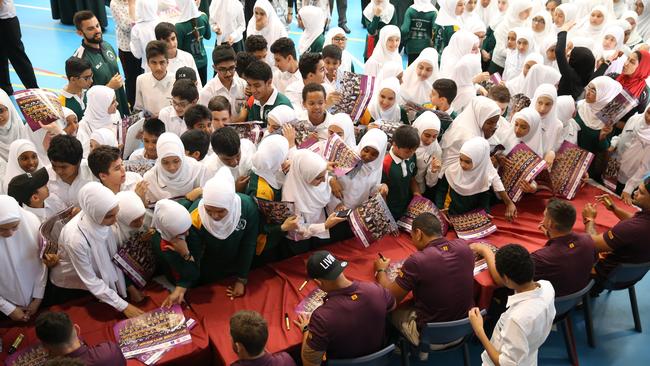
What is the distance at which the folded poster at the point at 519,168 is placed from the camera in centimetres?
479

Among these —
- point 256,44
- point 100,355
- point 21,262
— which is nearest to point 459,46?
point 256,44

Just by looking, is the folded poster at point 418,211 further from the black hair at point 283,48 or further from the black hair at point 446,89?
the black hair at point 283,48

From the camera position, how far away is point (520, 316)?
121 inches

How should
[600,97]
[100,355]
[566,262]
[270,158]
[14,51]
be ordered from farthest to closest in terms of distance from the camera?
[14,51] < [600,97] < [270,158] < [566,262] < [100,355]

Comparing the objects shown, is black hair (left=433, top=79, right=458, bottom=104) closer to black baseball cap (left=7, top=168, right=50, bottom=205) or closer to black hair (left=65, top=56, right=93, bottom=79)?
Result: black hair (left=65, top=56, right=93, bottom=79)

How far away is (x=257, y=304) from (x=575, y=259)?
2.26m

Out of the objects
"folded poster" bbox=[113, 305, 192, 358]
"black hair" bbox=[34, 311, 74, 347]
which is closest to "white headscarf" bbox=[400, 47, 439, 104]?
"folded poster" bbox=[113, 305, 192, 358]

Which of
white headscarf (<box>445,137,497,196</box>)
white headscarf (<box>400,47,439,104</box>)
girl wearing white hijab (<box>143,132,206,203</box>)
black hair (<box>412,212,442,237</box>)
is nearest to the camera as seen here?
black hair (<box>412,212,442,237</box>)

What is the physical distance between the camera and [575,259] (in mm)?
3717

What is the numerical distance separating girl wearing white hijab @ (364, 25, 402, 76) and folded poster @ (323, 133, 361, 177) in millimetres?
3140

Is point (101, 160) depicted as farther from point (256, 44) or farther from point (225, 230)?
point (256, 44)

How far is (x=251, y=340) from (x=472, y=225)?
8.22 feet

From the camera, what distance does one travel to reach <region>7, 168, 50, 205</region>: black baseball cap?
3594 millimetres

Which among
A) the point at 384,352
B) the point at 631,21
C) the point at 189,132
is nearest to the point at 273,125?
the point at 189,132
